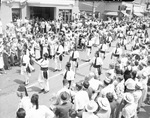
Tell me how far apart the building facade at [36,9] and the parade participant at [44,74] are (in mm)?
11750

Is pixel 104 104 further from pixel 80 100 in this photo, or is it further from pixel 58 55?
pixel 58 55

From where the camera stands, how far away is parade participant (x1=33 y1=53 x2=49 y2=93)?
7781 mm

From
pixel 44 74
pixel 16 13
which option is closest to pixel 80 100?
pixel 44 74

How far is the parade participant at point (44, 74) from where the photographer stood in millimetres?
7781

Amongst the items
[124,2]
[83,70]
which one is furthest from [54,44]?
[124,2]

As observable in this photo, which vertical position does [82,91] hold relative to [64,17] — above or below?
below

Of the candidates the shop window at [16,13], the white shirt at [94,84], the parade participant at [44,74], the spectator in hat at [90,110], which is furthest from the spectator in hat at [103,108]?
the shop window at [16,13]

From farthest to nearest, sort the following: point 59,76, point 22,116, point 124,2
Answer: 1. point 124,2
2. point 59,76
3. point 22,116

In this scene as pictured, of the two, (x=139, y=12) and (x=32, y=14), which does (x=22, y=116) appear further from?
(x=139, y=12)

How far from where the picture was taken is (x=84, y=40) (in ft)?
50.3

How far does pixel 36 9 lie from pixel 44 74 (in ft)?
56.4

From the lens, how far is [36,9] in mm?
23453

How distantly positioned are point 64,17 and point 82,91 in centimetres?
2066

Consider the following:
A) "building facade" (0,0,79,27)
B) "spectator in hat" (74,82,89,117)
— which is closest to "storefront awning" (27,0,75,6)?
"building facade" (0,0,79,27)
